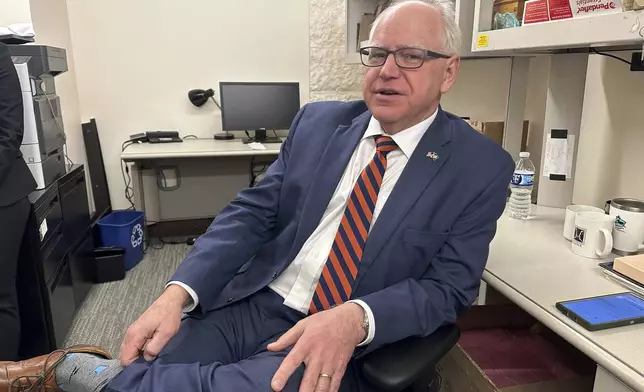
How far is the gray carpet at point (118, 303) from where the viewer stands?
90.7 inches

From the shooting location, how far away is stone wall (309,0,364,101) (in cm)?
378

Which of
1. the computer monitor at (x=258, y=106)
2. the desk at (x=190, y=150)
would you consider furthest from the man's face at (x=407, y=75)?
the computer monitor at (x=258, y=106)

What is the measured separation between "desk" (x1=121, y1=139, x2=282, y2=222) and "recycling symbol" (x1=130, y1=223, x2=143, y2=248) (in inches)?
10.6

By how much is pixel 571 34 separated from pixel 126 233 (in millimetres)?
2721

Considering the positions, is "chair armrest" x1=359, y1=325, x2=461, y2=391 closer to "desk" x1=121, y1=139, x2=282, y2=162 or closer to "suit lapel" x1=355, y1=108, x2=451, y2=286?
"suit lapel" x1=355, y1=108, x2=451, y2=286

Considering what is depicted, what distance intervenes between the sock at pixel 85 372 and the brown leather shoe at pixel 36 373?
2 centimetres

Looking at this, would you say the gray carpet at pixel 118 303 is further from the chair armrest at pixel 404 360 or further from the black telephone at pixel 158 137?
the chair armrest at pixel 404 360

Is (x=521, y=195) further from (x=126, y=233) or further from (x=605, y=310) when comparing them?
(x=126, y=233)

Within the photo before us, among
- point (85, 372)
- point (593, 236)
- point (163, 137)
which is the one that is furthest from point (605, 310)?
point (163, 137)

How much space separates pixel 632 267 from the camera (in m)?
1.13

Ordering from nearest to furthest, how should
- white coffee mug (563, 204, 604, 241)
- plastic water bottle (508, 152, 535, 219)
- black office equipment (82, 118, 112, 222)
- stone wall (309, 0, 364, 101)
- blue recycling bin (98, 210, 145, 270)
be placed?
white coffee mug (563, 204, 604, 241) < plastic water bottle (508, 152, 535, 219) < blue recycling bin (98, 210, 145, 270) < black office equipment (82, 118, 112, 222) < stone wall (309, 0, 364, 101)

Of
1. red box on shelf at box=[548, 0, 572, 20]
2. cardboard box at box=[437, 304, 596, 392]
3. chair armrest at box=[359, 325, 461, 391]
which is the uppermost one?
red box on shelf at box=[548, 0, 572, 20]

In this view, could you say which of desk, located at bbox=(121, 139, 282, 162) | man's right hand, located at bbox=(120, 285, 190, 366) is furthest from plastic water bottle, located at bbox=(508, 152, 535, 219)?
desk, located at bbox=(121, 139, 282, 162)

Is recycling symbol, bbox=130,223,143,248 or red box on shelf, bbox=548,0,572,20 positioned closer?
red box on shelf, bbox=548,0,572,20
